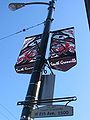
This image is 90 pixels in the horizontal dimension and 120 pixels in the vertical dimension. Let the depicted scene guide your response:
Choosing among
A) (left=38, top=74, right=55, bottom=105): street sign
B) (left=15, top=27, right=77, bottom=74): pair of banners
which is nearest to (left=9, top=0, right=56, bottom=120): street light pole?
(left=38, top=74, right=55, bottom=105): street sign

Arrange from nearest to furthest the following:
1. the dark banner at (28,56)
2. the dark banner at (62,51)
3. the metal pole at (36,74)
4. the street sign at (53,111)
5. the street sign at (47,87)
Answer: the street sign at (53,111) < the metal pole at (36,74) < the street sign at (47,87) < the dark banner at (62,51) < the dark banner at (28,56)

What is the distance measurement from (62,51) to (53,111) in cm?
201

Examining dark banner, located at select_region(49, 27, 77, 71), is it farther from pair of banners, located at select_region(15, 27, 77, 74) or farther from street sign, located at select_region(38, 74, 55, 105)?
street sign, located at select_region(38, 74, 55, 105)

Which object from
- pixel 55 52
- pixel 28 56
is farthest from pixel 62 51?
pixel 28 56

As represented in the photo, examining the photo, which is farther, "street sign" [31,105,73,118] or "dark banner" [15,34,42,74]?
"dark banner" [15,34,42,74]

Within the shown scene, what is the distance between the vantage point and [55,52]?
7852 millimetres

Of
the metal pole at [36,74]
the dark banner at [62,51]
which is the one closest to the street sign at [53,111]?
the metal pole at [36,74]

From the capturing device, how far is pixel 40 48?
7.88m

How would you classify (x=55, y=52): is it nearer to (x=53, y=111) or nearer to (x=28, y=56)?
(x=28, y=56)

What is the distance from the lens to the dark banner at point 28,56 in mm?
7955

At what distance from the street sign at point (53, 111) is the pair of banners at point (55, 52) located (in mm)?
1506

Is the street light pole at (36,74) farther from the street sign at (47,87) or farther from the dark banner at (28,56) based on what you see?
the dark banner at (28,56)

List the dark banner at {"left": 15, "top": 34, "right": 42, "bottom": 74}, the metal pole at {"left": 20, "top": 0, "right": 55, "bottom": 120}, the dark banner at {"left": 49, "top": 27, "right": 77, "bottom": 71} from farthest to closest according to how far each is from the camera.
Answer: the dark banner at {"left": 15, "top": 34, "right": 42, "bottom": 74}, the dark banner at {"left": 49, "top": 27, "right": 77, "bottom": 71}, the metal pole at {"left": 20, "top": 0, "right": 55, "bottom": 120}

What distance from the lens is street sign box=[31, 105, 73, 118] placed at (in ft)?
20.3
